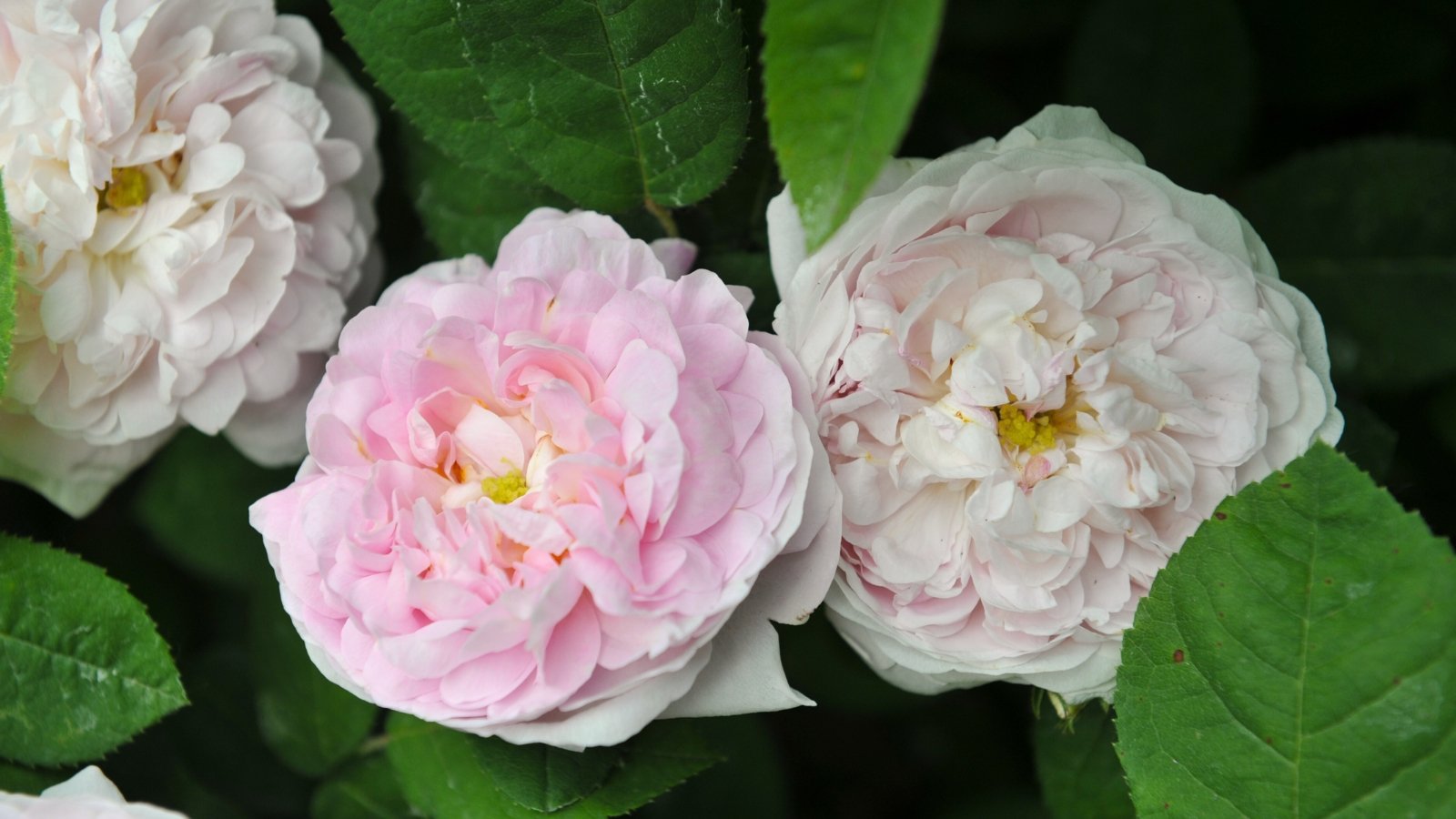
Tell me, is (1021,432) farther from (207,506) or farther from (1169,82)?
(207,506)

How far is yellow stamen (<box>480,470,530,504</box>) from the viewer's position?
32.8 inches

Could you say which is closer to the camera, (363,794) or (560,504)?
(560,504)

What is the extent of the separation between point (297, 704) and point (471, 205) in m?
0.53

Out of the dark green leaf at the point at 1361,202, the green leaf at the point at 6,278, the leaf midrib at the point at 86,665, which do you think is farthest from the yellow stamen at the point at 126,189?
the dark green leaf at the point at 1361,202

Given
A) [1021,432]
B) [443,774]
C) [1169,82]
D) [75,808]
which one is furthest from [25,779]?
[1169,82]

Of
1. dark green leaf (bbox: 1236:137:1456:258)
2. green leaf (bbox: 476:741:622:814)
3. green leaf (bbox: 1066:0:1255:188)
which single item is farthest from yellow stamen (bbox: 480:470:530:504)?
dark green leaf (bbox: 1236:137:1456:258)

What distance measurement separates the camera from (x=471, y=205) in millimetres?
1107

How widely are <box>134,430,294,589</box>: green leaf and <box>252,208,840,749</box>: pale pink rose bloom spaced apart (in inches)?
19.0

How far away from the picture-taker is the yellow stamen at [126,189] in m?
0.99

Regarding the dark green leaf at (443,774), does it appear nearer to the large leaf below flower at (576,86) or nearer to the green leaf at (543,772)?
the green leaf at (543,772)

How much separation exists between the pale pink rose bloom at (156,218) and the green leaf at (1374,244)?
3.25 ft

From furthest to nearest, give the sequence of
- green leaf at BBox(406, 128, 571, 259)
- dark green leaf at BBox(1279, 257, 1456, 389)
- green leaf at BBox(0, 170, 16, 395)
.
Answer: dark green leaf at BBox(1279, 257, 1456, 389)
green leaf at BBox(406, 128, 571, 259)
green leaf at BBox(0, 170, 16, 395)

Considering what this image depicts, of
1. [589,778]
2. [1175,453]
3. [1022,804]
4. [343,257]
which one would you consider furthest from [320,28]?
[1022,804]

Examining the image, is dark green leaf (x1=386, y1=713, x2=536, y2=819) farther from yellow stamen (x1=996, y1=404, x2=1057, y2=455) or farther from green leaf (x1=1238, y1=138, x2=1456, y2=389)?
green leaf (x1=1238, y1=138, x2=1456, y2=389)
